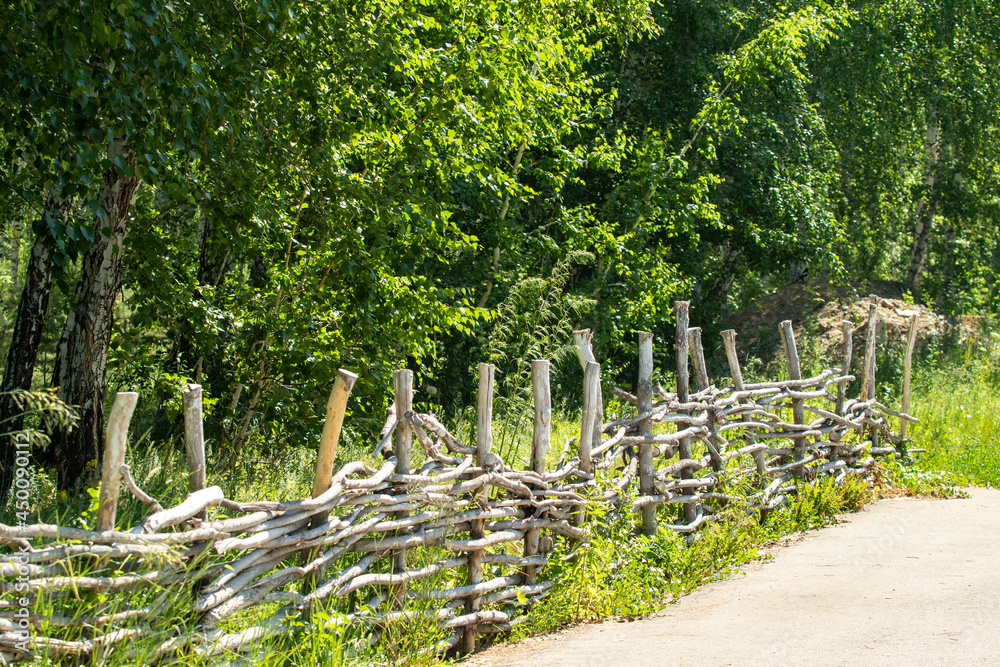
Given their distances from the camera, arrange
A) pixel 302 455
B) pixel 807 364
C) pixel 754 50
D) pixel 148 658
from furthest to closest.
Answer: pixel 807 364 → pixel 754 50 → pixel 302 455 → pixel 148 658

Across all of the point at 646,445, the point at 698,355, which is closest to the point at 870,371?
the point at 698,355

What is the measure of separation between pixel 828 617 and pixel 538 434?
71.5 inches

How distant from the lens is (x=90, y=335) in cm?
536

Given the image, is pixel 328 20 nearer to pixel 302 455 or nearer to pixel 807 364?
pixel 302 455

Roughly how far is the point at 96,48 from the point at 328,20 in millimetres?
1623

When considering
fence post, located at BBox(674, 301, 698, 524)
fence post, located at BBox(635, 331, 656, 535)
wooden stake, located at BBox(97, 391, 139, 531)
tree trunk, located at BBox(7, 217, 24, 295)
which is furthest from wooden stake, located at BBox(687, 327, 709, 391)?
tree trunk, located at BBox(7, 217, 24, 295)

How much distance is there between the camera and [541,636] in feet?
14.5

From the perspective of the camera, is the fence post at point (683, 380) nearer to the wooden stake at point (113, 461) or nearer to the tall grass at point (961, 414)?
the wooden stake at point (113, 461)

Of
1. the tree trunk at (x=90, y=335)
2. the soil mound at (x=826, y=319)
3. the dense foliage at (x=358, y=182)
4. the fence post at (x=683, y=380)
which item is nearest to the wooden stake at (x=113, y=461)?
the dense foliage at (x=358, y=182)

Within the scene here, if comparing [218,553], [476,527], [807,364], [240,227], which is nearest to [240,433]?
[240,227]

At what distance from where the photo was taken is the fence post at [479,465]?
4.22m

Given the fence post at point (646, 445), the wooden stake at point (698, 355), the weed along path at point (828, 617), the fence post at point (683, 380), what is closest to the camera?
the weed along path at point (828, 617)

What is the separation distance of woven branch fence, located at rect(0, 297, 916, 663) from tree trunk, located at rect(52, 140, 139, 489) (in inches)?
63.7

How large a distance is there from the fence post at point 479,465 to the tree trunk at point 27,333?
2.90 meters
